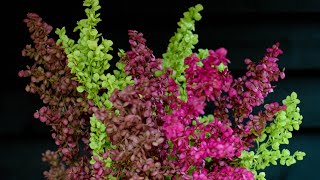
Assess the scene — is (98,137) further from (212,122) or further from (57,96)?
(212,122)

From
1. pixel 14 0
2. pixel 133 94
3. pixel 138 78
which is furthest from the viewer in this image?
pixel 14 0

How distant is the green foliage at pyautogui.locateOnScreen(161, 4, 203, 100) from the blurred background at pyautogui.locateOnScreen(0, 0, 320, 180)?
407 mm

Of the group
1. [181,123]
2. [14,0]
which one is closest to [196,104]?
[181,123]

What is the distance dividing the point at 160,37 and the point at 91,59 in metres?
0.58

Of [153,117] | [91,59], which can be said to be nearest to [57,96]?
[91,59]

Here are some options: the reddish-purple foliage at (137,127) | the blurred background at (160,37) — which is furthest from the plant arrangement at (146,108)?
the blurred background at (160,37)

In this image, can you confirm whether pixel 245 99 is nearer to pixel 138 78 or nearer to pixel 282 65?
pixel 138 78

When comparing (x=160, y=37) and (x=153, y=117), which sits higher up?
(x=160, y=37)

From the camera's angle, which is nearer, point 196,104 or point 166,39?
point 196,104

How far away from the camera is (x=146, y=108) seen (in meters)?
1.28

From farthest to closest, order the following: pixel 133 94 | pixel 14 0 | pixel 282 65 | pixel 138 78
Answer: pixel 282 65, pixel 14 0, pixel 138 78, pixel 133 94

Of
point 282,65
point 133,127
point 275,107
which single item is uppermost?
point 282,65

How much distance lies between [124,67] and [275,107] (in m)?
0.38

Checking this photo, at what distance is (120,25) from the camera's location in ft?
6.27
